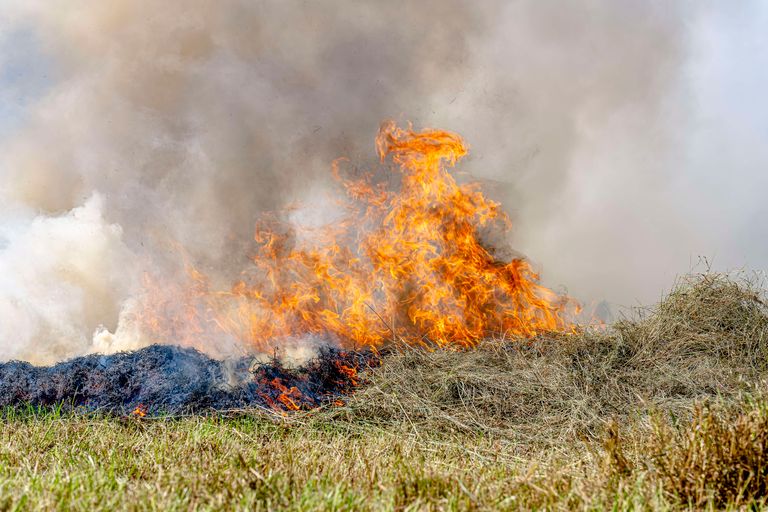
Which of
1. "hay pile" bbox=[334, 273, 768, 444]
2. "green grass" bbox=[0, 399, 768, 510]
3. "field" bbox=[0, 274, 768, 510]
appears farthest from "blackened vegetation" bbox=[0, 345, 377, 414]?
"green grass" bbox=[0, 399, 768, 510]

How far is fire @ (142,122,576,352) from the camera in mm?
8852

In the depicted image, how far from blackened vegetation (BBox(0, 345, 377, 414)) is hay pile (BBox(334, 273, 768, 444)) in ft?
1.71

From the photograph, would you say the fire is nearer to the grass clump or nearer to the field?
the field

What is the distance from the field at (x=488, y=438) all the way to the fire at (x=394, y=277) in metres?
1.20

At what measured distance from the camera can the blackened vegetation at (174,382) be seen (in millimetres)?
5750

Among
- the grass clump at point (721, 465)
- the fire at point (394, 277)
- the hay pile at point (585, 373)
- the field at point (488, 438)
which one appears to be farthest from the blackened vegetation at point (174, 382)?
the grass clump at point (721, 465)

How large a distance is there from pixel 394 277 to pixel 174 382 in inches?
156

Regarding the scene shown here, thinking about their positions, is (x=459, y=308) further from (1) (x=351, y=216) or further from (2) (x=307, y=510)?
(2) (x=307, y=510)

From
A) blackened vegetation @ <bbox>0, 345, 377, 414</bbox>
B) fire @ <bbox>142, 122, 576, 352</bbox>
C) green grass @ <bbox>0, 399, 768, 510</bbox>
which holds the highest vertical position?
fire @ <bbox>142, 122, 576, 352</bbox>

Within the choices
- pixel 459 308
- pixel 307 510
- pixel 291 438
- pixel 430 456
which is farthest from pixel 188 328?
pixel 307 510

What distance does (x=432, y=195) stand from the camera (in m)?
9.57

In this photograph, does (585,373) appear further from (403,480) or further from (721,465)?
(403,480)

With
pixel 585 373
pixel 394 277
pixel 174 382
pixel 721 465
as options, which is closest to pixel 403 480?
pixel 721 465

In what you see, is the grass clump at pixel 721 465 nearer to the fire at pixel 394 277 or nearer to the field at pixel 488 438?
the field at pixel 488 438
